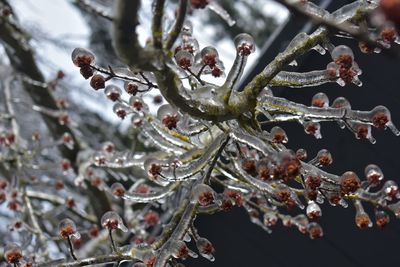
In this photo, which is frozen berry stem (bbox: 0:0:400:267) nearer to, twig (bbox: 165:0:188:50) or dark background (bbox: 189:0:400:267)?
twig (bbox: 165:0:188:50)

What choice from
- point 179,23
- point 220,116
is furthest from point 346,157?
point 179,23

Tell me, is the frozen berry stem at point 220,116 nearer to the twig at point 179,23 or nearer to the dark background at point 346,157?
the twig at point 179,23

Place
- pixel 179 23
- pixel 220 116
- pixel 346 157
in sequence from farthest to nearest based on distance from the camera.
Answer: pixel 346 157 < pixel 220 116 < pixel 179 23

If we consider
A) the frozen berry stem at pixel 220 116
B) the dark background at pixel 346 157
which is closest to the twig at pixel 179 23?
the frozen berry stem at pixel 220 116

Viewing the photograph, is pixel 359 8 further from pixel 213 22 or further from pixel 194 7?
pixel 213 22

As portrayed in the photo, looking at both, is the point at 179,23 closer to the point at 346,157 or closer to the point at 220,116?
the point at 220,116

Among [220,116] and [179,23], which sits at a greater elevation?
[179,23]

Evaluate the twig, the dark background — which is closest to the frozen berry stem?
the twig

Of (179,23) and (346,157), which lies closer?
(179,23)
